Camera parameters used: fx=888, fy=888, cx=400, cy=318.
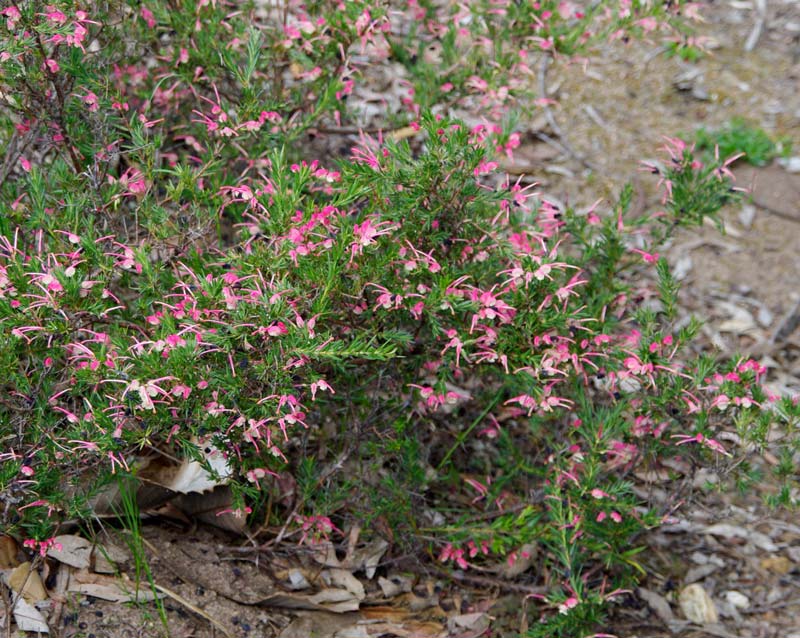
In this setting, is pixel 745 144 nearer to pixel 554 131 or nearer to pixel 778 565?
pixel 554 131

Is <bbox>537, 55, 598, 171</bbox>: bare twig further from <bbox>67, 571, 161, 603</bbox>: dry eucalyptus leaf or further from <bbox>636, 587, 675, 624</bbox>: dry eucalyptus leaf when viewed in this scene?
<bbox>67, 571, 161, 603</bbox>: dry eucalyptus leaf

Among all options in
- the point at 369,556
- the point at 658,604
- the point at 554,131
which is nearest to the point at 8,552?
the point at 369,556

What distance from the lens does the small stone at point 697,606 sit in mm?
3162

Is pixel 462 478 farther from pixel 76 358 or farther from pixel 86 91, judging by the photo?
pixel 86 91

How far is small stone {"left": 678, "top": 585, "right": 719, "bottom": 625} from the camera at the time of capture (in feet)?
10.4

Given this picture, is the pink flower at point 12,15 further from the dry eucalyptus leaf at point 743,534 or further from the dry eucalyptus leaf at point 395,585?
the dry eucalyptus leaf at point 743,534

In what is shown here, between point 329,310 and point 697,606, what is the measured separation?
6.06 ft

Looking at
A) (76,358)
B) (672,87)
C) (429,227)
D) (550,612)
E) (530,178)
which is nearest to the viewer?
(76,358)

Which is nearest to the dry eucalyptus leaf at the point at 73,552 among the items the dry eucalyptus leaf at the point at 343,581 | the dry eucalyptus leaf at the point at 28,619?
the dry eucalyptus leaf at the point at 28,619

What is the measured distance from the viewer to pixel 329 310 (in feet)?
7.63

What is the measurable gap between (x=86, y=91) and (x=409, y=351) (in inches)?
48.0

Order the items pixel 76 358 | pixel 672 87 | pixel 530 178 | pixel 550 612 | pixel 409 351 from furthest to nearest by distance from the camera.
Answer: pixel 672 87 → pixel 530 178 → pixel 550 612 → pixel 409 351 → pixel 76 358

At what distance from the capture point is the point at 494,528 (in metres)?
2.83

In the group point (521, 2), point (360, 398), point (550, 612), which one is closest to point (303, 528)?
point (360, 398)
